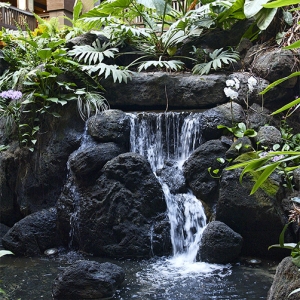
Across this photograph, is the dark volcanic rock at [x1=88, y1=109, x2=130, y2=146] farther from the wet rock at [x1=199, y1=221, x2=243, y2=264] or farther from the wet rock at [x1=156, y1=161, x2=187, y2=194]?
the wet rock at [x1=199, y1=221, x2=243, y2=264]

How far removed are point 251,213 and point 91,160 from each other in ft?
7.41

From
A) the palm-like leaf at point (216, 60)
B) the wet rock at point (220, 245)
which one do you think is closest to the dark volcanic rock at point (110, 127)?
the palm-like leaf at point (216, 60)

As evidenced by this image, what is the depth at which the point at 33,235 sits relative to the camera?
6000 mm

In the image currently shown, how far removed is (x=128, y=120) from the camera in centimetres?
666

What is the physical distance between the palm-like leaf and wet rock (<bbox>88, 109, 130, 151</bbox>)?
1688 millimetres

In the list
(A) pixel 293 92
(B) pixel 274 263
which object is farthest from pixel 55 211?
(A) pixel 293 92

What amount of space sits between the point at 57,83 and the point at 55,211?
6.77 feet

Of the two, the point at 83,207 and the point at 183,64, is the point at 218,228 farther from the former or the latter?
the point at 183,64

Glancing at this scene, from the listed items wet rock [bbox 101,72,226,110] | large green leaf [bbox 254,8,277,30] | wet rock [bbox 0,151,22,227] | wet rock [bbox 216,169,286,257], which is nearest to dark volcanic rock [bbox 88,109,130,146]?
wet rock [bbox 101,72,226,110]

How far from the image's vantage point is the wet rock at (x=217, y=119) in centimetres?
636

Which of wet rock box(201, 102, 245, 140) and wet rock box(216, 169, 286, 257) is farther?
wet rock box(201, 102, 245, 140)

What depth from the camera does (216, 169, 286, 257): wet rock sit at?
532 centimetres

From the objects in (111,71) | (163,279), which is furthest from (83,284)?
(111,71)

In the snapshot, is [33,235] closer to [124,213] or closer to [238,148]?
[124,213]
